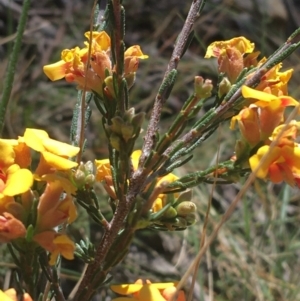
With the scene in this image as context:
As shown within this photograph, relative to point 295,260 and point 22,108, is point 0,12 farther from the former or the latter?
point 295,260

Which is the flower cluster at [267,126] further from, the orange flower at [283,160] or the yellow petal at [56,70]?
the yellow petal at [56,70]

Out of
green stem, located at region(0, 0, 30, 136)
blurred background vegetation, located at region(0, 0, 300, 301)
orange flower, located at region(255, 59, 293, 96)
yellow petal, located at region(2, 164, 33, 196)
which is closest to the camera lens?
yellow petal, located at region(2, 164, 33, 196)

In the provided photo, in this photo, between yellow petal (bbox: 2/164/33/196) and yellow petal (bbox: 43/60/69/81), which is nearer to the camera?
yellow petal (bbox: 2/164/33/196)

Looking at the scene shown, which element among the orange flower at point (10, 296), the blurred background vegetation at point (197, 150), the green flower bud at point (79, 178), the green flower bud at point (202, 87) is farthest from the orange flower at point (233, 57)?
the blurred background vegetation at point (197, 150)

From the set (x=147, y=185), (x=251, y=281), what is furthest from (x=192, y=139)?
(x=251, y=281)

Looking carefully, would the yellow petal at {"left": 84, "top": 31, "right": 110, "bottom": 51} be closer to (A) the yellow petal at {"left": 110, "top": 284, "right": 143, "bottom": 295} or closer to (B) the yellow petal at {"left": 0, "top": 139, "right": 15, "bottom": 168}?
(B) the yellow petal at {"left": 0, "top": 139, "right": 15, "bottom": 168}

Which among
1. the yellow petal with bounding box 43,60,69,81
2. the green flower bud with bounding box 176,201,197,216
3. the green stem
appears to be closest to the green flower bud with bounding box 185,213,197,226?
the green flower bud with bounding box 176,201,197,216

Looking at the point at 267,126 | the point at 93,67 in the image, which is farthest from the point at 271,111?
the point at 93,67

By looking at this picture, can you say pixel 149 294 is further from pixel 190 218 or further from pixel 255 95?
pixel 255 95
